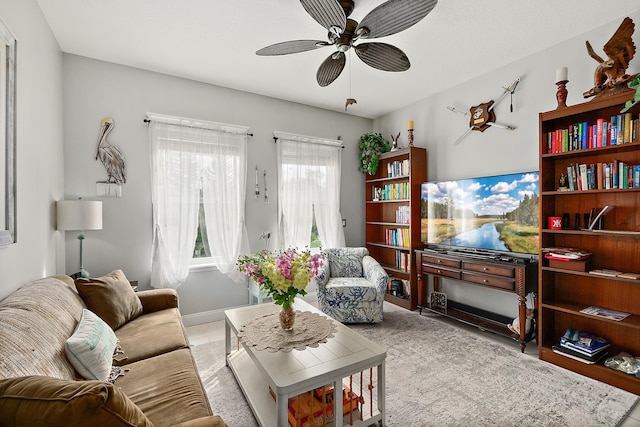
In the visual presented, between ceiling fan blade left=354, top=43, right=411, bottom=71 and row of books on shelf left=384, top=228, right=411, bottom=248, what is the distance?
2.27 m

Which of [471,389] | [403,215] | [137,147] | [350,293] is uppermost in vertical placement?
[137,147]

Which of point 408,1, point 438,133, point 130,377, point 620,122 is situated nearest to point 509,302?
point 620,122

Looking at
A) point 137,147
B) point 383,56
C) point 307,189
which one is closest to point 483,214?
point 383,56

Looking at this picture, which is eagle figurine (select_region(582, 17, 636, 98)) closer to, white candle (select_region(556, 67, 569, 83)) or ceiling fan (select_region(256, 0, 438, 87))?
white candle (select_region(556, 67, 569, 83))

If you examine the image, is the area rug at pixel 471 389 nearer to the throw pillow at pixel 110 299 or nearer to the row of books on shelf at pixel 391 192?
the throw pillow at pixel 110 299

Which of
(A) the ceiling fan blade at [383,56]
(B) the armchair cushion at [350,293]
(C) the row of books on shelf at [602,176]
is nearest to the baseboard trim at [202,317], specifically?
(B) the armchair cushion at [350,293]

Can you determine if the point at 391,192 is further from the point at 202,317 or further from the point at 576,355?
the point at 202,317

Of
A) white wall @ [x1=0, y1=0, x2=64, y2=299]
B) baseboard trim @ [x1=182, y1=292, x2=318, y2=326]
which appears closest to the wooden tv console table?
baseboard trim @ [x1=182, y1=292, x2=318, y2=326]

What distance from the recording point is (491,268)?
2863 mm

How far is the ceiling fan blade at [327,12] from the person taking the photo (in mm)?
1648

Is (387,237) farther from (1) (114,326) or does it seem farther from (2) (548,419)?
(1) (114,326)

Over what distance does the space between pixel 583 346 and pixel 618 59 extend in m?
2.18

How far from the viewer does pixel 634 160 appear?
226 cm

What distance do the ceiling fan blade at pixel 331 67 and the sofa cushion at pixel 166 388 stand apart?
2.22 m
